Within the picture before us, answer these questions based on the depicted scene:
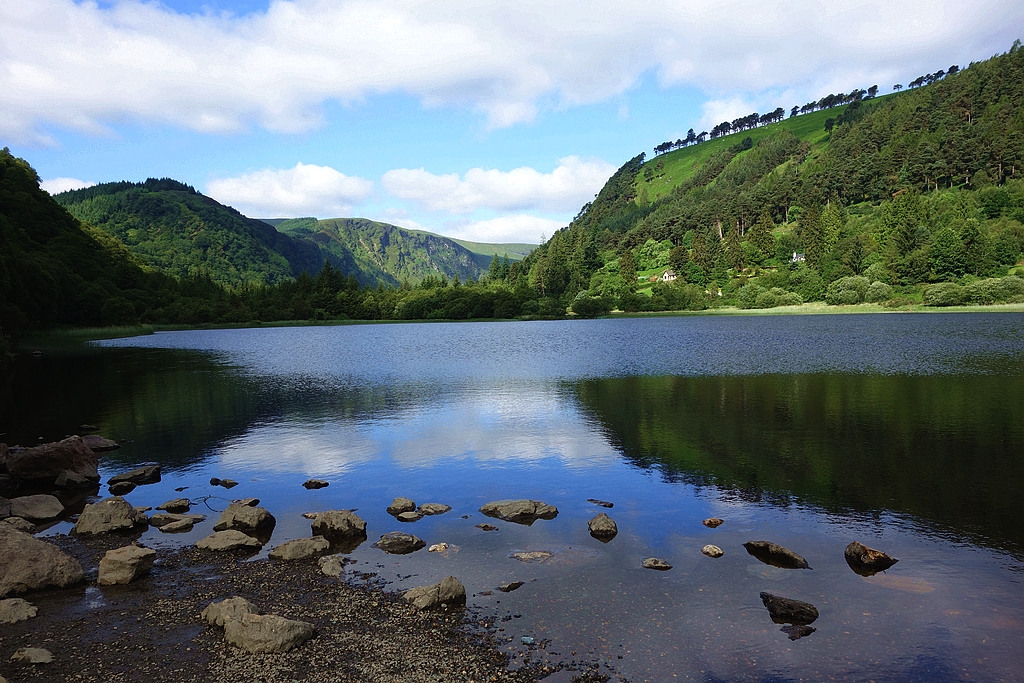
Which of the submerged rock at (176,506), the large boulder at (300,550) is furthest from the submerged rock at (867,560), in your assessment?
the submerged rock at (176,506)

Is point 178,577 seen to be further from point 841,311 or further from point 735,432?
point 841,311

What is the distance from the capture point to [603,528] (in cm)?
1747

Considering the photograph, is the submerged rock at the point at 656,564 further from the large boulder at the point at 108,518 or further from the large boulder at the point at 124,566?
the large boulder at the point at 108,518

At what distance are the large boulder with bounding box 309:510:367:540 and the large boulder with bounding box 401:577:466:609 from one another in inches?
190

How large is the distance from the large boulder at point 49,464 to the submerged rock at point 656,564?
22.0 metres

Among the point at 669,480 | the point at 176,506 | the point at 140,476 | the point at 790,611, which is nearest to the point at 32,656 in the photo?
the point at 176,506

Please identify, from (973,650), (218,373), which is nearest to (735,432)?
(973,650)

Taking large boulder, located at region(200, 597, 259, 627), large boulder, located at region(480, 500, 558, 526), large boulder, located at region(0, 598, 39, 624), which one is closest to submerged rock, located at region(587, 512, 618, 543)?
large boulder, located at region(480, 500, 558, 526)

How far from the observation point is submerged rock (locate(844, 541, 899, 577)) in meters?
14.7

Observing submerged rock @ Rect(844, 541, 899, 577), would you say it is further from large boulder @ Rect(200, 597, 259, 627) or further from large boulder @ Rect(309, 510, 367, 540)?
large boulder @ Rect(200, 597, 259, 627)

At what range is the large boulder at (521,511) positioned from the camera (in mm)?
18891

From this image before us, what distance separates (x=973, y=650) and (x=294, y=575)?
14586 mm

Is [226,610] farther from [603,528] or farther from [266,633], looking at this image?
[603,528]

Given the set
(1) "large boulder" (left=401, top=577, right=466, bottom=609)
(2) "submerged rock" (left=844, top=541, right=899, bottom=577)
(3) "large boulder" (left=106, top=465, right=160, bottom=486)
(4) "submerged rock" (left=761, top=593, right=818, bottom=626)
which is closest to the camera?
(4) "submerged rock" (left=761, top=593, right=818, bottom=626)
